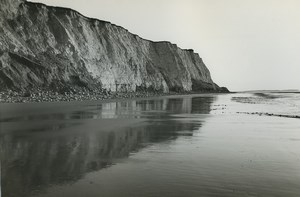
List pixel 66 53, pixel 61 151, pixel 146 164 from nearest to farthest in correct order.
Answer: pixel 146 164 < pixel 61 151 < pixel 66 53

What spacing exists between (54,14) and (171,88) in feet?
140

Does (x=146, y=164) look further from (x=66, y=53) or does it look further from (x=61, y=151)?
(x=66, y=53)

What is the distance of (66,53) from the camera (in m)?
50.7

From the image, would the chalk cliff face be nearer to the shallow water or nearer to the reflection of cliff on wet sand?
the reflection of cliff on wet sand

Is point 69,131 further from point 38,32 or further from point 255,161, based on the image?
point 38,32

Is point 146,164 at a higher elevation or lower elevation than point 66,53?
lower

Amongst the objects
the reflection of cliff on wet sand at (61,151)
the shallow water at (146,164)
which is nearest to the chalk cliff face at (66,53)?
the reflection of cliff on wet sand at (61,151)

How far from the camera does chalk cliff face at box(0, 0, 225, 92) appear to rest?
4134 centimetres

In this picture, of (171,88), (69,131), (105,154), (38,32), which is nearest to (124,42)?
(171,88)

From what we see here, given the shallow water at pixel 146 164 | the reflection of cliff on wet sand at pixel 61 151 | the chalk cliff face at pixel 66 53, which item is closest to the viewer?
the shallow water at pixel 146 164

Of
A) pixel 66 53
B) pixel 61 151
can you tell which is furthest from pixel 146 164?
pixel 66 53

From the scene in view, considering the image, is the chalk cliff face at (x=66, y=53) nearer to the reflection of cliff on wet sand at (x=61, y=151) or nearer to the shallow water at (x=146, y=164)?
the reflection of cliff on wet sand at (x=61, y=151)

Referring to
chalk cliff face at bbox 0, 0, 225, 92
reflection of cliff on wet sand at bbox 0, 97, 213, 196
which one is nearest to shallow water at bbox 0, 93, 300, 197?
reflection of cliff on wet sand at bbox 0, 97, 213, 196

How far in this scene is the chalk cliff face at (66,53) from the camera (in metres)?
41.3
